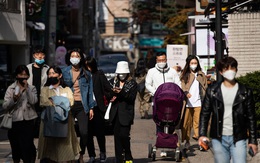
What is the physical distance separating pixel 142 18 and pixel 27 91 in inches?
1485

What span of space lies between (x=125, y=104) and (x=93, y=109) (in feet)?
2.95

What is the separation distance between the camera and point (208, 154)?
44.0ft


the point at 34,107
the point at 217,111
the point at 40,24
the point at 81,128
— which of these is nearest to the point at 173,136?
the point at 81,128

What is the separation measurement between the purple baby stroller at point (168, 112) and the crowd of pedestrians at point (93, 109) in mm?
535

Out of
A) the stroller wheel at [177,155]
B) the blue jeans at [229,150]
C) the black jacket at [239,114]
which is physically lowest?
the stroller wheel at [177,155]

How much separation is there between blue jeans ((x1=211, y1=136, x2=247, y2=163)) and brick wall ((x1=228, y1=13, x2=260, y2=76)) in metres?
8.46

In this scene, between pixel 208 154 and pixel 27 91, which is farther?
pixel 208 154

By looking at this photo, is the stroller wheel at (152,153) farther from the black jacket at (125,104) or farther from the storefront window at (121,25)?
the storefront window at (121,25)

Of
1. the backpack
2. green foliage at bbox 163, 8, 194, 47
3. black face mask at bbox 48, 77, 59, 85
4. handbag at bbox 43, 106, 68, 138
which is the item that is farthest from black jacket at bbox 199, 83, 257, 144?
green foliage at bbox 163, 8, 194, 47

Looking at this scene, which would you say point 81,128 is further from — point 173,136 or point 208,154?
point 208,154

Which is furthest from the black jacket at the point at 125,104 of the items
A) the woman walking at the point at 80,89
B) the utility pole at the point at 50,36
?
the utility pole at the point at 50,36

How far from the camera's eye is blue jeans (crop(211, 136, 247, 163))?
7.86 m

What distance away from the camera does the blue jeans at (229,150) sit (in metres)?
7.86

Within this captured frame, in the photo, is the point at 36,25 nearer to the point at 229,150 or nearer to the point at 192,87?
the point at 192,87
